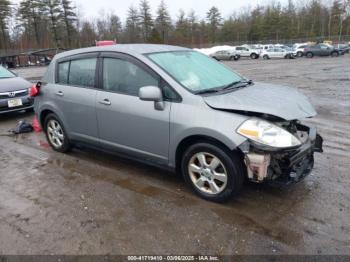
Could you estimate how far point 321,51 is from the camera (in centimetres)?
3934

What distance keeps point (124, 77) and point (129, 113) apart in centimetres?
49

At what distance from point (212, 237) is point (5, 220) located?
85.7 inches

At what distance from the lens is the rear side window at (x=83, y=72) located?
15.0 feet

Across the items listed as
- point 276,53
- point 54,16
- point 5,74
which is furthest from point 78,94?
point 54,16

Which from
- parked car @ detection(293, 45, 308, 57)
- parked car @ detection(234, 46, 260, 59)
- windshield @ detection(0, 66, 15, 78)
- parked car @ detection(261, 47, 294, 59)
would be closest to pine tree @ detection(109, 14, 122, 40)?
parked car @ detection(234, 46, 260, 59)

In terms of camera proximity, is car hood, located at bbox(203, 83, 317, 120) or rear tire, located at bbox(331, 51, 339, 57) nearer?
car hood, located at bbox(203, 83, 317, 120)

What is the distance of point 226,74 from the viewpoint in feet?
14.8

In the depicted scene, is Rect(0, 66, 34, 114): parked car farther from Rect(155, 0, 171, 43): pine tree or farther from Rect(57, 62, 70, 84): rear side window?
Rect(155, 0, 171, 43): pine tree

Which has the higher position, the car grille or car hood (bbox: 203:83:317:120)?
car hood (bbox: 203:83:317:120)

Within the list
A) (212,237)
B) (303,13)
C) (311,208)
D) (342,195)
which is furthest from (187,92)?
(303,13)

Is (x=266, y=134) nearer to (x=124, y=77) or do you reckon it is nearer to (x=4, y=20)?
(x=124, y=77)

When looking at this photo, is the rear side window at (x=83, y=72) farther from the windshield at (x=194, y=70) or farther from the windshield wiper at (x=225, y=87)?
the windshield wiper at (x=225, y=87)

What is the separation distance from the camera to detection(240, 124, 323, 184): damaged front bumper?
126 inches

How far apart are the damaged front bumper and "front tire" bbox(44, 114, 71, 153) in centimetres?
315
